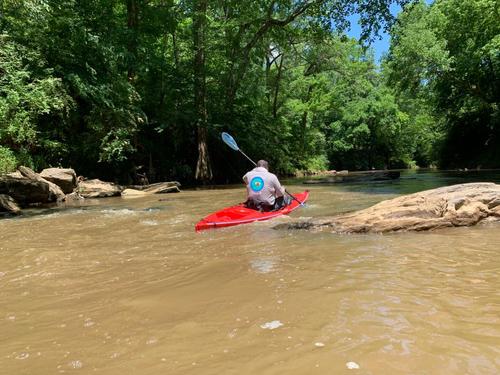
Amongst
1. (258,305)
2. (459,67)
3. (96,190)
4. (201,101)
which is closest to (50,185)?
(96,190)

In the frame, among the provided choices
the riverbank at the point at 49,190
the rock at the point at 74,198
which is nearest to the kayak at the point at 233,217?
the riverbank at the point at 49,190

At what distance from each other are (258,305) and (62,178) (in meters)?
13.2

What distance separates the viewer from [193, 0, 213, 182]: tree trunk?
70.7 feet

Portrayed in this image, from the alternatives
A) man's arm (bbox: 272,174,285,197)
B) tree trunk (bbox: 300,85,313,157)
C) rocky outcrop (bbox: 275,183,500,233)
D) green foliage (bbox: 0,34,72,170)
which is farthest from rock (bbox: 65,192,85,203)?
tree trunk (bbox: 300,85,313,157)

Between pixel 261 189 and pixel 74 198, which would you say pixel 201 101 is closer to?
pixel 74 198

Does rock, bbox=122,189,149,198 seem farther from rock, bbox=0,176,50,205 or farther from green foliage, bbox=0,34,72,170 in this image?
Answer: green foliage, bbox=0,34,72,170

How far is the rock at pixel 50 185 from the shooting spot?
522 inches

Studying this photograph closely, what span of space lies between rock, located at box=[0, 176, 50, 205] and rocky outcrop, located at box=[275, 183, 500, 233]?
8.69 meters

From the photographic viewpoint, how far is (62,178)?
15.0m

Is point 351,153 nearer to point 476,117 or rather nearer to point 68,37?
point 476,117

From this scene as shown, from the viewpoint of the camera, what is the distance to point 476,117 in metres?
31.1

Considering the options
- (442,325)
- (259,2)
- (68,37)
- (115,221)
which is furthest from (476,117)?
(442,325)

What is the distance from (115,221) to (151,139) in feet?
44.5

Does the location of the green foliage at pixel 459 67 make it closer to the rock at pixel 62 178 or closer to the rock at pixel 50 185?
the rock at pixel 62 178
